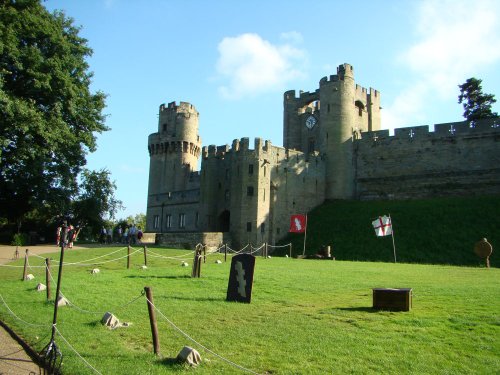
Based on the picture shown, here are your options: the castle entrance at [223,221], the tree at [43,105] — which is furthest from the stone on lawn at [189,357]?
the castle entrance at [223,221]

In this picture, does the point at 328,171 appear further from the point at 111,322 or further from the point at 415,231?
the point at 111,322

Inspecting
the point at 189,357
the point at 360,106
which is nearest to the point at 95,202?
the point at 360,106

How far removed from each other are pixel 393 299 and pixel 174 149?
5396 cm

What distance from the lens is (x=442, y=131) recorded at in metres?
46.6

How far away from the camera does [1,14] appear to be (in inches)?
1046

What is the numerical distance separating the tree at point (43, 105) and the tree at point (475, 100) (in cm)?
4037

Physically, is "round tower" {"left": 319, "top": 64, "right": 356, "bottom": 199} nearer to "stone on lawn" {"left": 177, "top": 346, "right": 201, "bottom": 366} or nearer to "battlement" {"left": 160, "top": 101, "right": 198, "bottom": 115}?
"battlement" {"left": 160, "top": 101, "right": 198, "bottom": 115}

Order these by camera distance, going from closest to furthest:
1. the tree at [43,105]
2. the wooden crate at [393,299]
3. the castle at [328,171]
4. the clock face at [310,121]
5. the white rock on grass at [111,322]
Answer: the white rock on grass at [111,322] < the wooden crate at [393,299] < the tree at [43,105] < the castle at [328,171] < the clock face at [310,121]

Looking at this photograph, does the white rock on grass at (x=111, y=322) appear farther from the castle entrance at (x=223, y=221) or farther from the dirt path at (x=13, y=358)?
the castle entrance at (x=223, y=221)

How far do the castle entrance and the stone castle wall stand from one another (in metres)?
14.3

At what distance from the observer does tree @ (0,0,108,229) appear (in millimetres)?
27219

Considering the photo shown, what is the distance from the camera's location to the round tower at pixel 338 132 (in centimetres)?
4997

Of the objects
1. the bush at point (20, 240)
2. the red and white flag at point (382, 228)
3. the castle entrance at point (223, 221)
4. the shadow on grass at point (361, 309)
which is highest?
the castle entrance at point (223, 221)

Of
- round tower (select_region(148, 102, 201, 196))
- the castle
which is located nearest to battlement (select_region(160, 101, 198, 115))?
round tower (select_region(148, 102, 201, 196))
